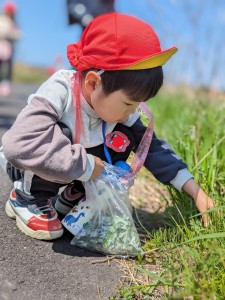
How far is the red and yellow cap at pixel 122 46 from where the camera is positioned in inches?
49.1

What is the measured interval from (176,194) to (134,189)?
22.0 inches

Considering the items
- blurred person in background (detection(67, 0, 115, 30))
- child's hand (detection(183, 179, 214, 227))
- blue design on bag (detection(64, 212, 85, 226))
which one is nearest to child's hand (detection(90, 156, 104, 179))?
blue design on bag (detection(64, 212, 85, 226))

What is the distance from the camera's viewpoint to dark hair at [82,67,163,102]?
1.27m

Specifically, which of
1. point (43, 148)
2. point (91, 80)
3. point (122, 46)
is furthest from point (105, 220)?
point (122, 46)

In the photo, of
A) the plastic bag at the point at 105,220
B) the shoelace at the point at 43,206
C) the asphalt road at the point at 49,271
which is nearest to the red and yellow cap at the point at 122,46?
the plastic bag at the point at 105,220

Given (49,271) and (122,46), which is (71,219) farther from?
(122,46)

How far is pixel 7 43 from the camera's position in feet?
19.4

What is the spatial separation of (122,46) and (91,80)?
0.50 feet

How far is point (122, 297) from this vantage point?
118 cm

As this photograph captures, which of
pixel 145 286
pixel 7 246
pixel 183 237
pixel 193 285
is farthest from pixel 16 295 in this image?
Result: pixel 183 237

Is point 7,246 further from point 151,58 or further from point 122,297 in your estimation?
point 151,58

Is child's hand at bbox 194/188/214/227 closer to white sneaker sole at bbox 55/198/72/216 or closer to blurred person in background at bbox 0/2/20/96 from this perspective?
white sneaker sole at bbox 55/198/72/216

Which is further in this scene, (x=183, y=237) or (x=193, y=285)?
(x=183, y=237)

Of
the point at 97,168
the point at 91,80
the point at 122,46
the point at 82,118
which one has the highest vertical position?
the point at 122,46
